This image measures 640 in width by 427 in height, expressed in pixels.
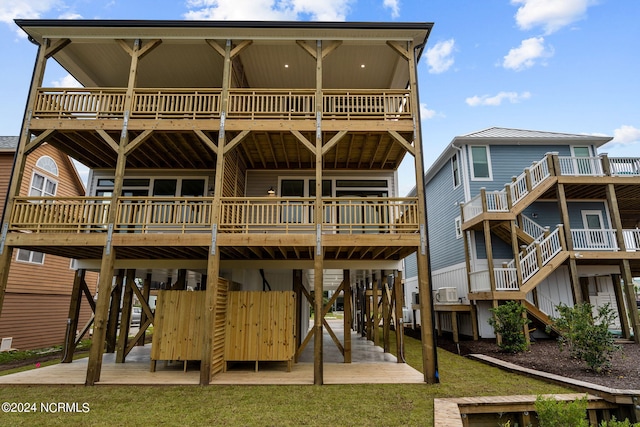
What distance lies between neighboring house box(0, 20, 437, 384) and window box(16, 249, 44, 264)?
6.27m

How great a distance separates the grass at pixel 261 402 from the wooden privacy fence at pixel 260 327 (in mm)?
1642

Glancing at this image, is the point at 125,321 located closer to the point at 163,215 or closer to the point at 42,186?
the point at 163,215

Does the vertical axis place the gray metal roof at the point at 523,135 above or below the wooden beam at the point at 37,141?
above

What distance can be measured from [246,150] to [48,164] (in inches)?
492

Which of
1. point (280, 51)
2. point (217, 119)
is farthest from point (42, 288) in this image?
point (280, 51)

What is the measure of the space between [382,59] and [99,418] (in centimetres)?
1225

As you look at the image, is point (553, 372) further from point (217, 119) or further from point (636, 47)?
point (636, 47)

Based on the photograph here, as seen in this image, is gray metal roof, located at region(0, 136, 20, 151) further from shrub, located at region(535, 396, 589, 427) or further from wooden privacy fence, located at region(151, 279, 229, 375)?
shrub, located at region(535, 396, 589, 427)

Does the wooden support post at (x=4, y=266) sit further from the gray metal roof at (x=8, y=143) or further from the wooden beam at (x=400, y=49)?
the wooden beam at (x=400, y=49)

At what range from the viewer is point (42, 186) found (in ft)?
53.5

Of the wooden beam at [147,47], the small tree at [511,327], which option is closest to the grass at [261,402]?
the small tree at [511,327]

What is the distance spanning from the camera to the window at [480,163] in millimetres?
16720

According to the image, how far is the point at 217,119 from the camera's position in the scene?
9719mm

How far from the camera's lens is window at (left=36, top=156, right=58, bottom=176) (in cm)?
1628
